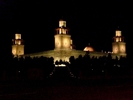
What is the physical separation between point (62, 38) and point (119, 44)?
1729cm

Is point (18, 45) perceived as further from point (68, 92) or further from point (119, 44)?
point (68, 92)

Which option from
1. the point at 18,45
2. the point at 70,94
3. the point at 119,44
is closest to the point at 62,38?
the point at 18,45

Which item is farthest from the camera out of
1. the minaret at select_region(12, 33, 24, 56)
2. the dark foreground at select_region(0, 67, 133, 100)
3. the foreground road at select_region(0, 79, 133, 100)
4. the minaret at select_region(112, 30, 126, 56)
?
the minaret at select_region(112, 30, 126, 56)

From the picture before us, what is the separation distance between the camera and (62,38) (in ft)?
236

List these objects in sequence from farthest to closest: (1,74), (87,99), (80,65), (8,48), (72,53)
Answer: (72,53) < (80,65) < (8,48) < (1,74) < (87,99)

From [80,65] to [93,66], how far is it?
1585mm

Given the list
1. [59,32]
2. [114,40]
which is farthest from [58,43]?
[114,40]

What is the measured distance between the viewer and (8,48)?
105 ft

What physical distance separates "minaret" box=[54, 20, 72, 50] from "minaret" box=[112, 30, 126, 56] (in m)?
15.4

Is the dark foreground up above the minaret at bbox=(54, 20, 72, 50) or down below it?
below

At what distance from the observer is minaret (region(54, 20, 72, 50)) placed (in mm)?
71812

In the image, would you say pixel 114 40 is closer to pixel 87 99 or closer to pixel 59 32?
pixel 59 32

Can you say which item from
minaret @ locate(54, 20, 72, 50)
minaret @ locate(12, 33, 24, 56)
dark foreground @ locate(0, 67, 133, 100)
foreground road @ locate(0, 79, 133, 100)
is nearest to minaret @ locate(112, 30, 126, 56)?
minaret @ locate(54, 20, 72, 50)

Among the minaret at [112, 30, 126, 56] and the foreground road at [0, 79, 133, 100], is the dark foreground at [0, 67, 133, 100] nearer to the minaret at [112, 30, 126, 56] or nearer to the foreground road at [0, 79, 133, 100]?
the foreground road at [0, 79, 133, 100]
